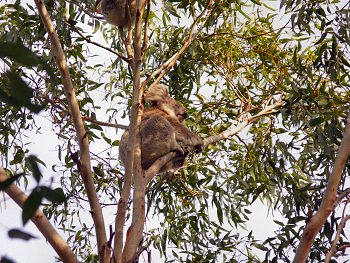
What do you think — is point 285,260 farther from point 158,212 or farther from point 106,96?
point 106,96

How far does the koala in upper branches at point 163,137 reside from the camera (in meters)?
2.93

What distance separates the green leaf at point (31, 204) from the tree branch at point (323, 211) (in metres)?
1.20

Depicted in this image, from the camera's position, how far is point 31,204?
1.06 feet

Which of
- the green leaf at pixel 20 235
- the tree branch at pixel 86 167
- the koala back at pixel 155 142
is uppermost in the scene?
the koala back at pixel 155 142

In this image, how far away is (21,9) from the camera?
8.83 feet

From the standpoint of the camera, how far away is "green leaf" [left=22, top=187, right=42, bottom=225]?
0.32 meters

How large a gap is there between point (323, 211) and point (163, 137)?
1.64 meters

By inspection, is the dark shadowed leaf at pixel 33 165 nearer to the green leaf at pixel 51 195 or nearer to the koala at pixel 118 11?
the green leaf at pixel 51 195

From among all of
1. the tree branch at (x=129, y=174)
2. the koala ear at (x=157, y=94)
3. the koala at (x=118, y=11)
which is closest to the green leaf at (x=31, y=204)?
the tree branch at (x=129, y=174)

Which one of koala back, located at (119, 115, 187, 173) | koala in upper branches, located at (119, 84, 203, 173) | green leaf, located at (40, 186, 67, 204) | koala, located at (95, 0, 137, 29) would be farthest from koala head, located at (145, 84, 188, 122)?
green leaf, located at (40, 186, 67, 204)

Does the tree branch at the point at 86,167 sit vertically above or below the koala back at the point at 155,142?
below

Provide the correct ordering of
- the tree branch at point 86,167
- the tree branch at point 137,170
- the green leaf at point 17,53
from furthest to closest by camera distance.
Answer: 1. the tree branch at point 137,170
2. the tree branch at point 86,167
3. the green leaf at point 17,53

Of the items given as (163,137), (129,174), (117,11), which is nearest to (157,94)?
(163,137)

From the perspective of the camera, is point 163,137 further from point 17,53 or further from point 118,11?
point 17,53
